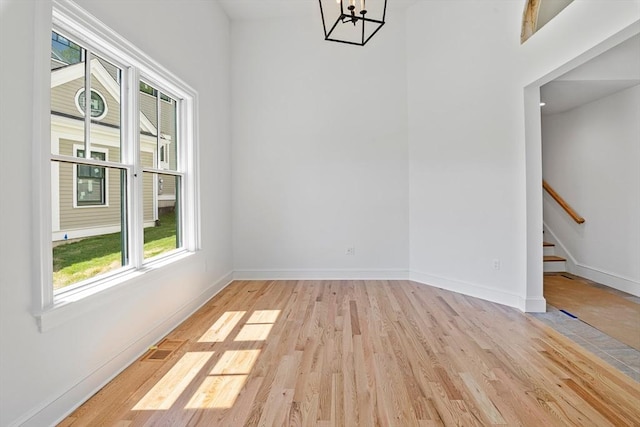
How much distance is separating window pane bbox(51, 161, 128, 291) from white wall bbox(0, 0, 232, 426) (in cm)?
25

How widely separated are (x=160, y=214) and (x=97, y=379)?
4.92ft

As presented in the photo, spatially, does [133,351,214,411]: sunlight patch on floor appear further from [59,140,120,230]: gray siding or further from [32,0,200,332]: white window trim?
[59,140,120,230]: gray siding

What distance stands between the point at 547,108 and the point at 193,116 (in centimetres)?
517

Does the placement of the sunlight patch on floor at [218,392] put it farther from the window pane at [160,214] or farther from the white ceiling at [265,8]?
the white ceiling at [265,8]

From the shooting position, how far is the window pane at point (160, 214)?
2.73m

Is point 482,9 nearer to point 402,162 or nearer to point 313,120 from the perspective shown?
point 402,162

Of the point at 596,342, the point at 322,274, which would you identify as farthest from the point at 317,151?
the point at 596,342

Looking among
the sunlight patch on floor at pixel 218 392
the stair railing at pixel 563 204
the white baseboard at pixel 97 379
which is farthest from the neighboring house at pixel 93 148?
the stair railing at pixel 563 204

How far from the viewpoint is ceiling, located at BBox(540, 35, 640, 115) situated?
3.39 metres

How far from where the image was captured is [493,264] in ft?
11.7

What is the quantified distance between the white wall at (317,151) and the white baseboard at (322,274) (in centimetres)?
2

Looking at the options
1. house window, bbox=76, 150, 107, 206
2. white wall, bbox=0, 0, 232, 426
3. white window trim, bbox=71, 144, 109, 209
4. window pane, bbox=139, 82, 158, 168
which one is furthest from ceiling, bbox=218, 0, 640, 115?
house window, bbox=76, 150, 107, 206

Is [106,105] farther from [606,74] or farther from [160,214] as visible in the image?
[606,74]

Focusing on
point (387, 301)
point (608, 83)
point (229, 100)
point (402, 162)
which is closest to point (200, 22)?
point (229, 100)
